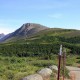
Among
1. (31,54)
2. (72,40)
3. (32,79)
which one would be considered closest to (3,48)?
(31,54)

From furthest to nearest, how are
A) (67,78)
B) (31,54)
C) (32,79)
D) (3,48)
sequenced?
(3,48) → (31,54) → (67,78) → (32,79)

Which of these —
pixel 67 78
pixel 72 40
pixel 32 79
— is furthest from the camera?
pixel 72 40

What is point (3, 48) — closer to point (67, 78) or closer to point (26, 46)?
point (26, 46)

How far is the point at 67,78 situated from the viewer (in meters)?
24.8

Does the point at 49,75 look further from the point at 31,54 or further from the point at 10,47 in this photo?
the point at 10,47

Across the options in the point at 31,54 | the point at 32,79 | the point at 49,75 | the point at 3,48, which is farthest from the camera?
the point at 3,48

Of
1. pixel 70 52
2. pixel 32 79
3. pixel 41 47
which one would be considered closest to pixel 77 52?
pixel 70 52

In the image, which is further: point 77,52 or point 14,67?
point 77,52

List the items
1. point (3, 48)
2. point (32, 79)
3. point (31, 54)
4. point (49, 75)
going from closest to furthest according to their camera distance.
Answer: point (32, 79)
point (49, 75)
point (31, 54)
point (3, 48)

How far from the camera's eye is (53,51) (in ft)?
231

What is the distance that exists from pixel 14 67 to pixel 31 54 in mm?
41181

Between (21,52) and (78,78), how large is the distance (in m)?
44.9

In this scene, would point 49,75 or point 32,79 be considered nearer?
point 32,79

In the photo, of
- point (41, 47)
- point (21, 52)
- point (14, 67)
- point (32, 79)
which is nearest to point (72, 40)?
point (41, 47)
